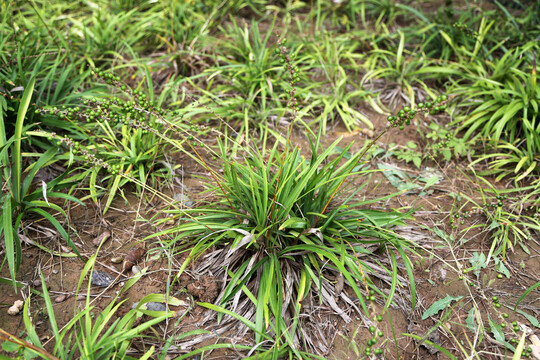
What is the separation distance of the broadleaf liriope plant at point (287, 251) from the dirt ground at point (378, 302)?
0.11 metres

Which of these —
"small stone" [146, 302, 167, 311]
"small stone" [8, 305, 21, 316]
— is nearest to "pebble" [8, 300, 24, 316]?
"small stone" [8, 305, 21, 316]

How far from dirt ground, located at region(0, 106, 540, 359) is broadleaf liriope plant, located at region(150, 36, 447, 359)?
0.11 m

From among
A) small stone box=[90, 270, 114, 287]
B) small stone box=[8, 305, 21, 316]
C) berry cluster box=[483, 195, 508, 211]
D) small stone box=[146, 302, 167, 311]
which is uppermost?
berry cluster box=[483, 195, 508, 211]

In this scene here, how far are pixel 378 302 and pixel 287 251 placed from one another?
0.63 meters

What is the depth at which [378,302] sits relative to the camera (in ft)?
7.84

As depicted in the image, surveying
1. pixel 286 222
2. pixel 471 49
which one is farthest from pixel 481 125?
pixel 286 222

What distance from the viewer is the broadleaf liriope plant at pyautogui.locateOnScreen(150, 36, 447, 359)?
2193 millimetres

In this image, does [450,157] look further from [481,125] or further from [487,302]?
[487,302]

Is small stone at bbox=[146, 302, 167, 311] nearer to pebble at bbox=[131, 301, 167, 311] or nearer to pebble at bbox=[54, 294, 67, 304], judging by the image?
pebble at bbox=[131, 301, 167, 311]

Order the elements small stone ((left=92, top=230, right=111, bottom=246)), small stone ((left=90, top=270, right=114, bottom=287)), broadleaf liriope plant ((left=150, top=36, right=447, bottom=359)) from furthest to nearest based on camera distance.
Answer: small stone ((left=92, top=230, right=111, bottom=246)), small stone ((left=90, top=270, right=114, bottom=287)), broadleaf liriope plant ((left=150, top=36, right=447, bottom=359))

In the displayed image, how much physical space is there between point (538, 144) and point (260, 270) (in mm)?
2513

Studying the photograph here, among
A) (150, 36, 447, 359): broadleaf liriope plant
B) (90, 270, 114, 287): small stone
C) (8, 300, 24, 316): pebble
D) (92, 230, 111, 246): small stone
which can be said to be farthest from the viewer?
(92, 230, 111, 246): small stone

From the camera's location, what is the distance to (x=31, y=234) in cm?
270

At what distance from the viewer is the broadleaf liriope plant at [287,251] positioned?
7.20 ft
